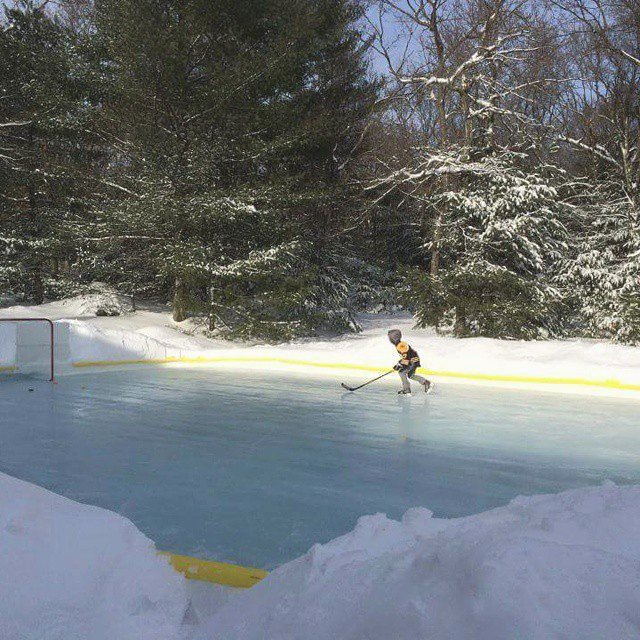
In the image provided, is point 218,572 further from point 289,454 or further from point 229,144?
point 229,144

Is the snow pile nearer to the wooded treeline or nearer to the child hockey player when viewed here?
the wooded treeline

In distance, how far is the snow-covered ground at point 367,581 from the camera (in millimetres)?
1707

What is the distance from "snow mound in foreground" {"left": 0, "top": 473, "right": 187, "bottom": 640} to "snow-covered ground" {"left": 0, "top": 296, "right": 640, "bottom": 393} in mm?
9078

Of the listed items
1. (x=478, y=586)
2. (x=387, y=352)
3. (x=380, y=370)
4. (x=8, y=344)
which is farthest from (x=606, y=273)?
(x=478, y=586)

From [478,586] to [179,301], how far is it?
17.1 meters

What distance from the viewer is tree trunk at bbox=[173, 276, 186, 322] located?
59.6 ft

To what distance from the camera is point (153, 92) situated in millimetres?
17047

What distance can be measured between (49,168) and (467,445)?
1701 cm

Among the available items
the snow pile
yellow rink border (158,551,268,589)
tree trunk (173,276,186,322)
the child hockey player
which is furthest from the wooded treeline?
yellow rink border (158,551,268,589)

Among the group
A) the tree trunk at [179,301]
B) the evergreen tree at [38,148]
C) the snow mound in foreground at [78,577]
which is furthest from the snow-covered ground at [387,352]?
the snow mound in foreground at [78,577]

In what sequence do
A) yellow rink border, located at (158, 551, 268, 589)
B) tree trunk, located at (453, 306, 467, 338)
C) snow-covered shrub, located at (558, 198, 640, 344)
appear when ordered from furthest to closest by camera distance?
tree trunk, located at (453, 306, 467, 338), snow-covered shrub, located at (558, 198, 640, 344), yellow rink border, located at (158, 551, 268, 589)

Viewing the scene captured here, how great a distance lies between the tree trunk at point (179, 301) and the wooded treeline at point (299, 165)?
0.19 ft

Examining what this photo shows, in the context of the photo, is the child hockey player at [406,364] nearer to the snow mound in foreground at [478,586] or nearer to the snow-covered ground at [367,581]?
the snow-covered ground at [367,581]

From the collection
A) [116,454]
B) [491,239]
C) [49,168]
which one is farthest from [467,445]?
[49,168]
